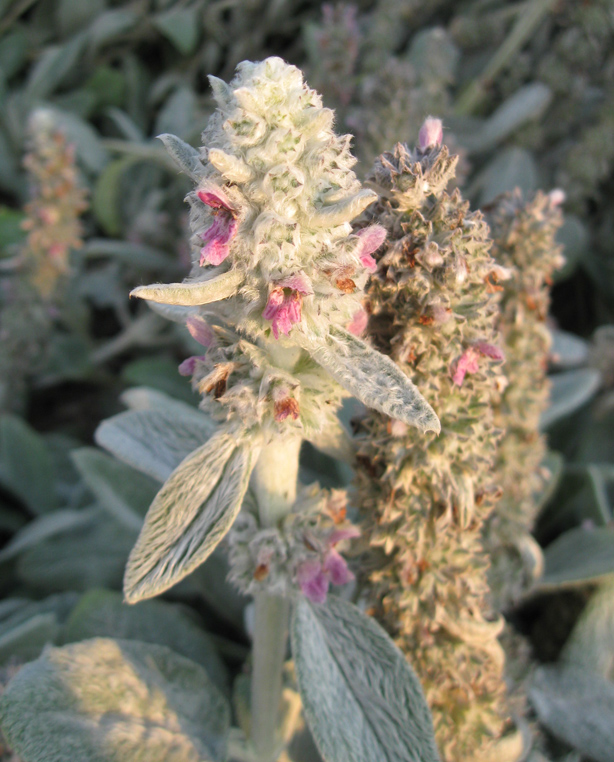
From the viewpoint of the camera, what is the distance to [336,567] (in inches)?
41.3

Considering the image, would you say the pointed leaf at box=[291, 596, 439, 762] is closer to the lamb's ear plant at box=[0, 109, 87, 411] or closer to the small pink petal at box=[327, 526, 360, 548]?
the small pink petal at box=[327, 526, 360, 548]

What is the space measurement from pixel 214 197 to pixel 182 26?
8.88ft

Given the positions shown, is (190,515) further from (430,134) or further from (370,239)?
(430,134)

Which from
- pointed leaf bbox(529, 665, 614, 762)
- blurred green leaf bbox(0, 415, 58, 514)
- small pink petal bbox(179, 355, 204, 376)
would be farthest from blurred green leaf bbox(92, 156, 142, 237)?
pointed leaf bbox(529, 665, 614, 762)

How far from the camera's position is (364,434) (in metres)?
1.14

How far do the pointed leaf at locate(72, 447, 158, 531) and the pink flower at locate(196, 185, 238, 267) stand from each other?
3.60ft

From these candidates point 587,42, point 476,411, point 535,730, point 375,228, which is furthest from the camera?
point 587,42

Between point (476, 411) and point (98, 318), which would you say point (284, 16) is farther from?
point (476, 411)

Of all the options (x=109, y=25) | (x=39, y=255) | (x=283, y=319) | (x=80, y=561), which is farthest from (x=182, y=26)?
(x=283, y=319)

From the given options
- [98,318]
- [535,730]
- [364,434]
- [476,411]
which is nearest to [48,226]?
[98,318]

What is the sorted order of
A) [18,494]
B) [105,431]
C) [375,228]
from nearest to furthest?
[375,228], [105,431], [18,494]

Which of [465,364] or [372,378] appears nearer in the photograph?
[372,378]

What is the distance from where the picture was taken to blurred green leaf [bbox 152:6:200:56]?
2969 millimetres

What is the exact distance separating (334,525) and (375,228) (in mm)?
515
